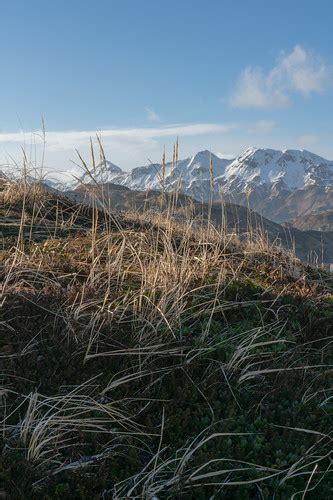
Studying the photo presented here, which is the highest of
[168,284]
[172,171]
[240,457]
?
[172,171]

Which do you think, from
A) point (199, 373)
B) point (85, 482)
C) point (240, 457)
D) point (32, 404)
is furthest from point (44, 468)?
point (199, 373)

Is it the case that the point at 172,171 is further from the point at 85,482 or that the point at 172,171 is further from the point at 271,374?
the point at 85,482

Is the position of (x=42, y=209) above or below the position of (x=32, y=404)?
above

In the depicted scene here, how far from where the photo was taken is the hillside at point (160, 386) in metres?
2.96

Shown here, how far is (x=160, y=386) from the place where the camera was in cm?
373

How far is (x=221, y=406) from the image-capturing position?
3650mm

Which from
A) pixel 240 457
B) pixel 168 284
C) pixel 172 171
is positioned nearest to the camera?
pixel 240 457

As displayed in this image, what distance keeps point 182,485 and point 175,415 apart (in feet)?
2.02

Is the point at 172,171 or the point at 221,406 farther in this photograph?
the point at 172,171

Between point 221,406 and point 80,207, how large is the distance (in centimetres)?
559

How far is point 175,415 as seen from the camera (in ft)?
11.3

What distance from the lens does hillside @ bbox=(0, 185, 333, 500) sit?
9.73 feet

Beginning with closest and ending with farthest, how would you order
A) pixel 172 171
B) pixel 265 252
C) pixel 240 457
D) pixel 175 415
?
pixel 240 457 → pixel 175 415 → pixel 172 171 → pixel 265 252

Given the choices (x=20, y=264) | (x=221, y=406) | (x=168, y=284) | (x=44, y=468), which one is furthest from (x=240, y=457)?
(x=20, y=264)
